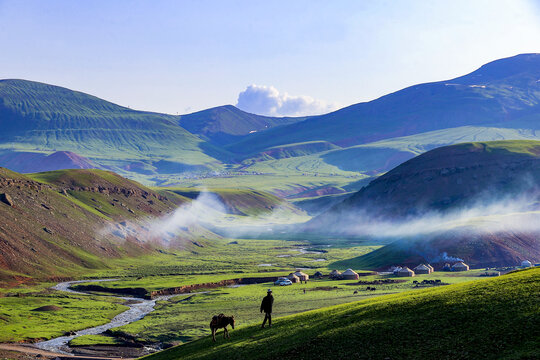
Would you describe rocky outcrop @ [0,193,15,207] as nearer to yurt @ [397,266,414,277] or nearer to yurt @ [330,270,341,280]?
yurt @ [330,270,341,280]

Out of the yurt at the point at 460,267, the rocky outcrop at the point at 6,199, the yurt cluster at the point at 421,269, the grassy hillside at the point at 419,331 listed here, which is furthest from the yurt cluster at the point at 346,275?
the grassy hillside at the point at 419,331

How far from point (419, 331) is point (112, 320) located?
81.5m

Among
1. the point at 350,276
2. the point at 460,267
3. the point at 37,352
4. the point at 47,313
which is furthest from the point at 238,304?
the point at 460,267

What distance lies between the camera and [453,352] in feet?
116

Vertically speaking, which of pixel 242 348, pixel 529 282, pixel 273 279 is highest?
pixel 529 282

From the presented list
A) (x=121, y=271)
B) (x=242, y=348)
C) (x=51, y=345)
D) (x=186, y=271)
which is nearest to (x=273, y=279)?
(x=186, y=271)

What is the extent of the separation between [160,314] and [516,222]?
5031 inches

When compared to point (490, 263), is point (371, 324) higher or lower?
higher

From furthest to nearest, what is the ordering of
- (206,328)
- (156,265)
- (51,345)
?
(156,265)
(206,328)
(51,345)

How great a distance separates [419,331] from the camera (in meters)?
39.9

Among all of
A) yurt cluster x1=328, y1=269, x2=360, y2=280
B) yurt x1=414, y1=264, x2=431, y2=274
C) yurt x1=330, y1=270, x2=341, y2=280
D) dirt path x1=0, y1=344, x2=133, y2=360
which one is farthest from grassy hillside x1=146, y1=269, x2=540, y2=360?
yurt x1=414, y1=264, x2=431, y2=274

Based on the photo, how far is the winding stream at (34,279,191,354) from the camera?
288 feet

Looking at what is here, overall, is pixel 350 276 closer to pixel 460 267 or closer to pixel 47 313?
pixel 460 267

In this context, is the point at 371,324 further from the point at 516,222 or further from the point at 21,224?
the point at 516,222
